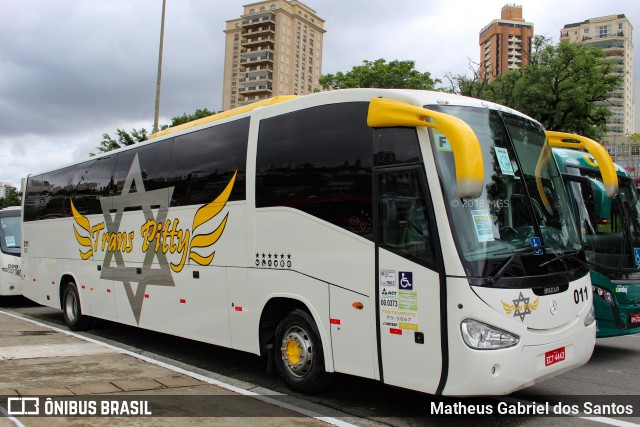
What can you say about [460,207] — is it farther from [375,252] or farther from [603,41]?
[603,41]

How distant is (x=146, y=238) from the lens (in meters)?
9.00

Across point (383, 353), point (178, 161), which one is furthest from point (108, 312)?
point (383, 353)

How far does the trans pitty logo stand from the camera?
7.70 meters

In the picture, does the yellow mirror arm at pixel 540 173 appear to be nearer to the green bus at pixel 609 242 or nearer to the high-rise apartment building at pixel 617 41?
the green bus at pixel 609 242

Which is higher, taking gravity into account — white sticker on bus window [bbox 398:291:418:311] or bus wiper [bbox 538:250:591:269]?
bus wiper [bbox 538:250:591:269]

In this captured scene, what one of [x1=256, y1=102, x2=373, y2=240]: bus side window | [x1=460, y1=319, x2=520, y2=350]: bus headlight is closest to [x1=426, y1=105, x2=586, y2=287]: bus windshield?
[x1=460, y1=319, x2=520, y2=350]: bus headlight

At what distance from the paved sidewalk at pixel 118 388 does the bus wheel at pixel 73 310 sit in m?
2.27

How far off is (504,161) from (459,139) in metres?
1.07

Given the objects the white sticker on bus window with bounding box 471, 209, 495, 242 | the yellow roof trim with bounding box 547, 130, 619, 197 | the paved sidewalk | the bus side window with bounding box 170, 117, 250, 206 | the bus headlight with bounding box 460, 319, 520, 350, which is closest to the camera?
the bus headlight with bounding box 460, 319, 520, 350

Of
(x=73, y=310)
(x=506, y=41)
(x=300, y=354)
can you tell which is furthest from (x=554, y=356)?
(x=506, y=41)

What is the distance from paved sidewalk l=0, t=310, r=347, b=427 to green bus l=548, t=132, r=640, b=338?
4.96 meters

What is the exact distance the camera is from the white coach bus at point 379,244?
15.4 feet

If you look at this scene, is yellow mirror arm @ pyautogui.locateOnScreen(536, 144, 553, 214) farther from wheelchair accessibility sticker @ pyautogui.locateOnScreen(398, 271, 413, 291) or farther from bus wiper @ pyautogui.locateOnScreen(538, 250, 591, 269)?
wheelchair accessibility sticker @ pyautogui.locateOnScreen(398, 271, 413, 291)

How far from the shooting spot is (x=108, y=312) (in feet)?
33.7
